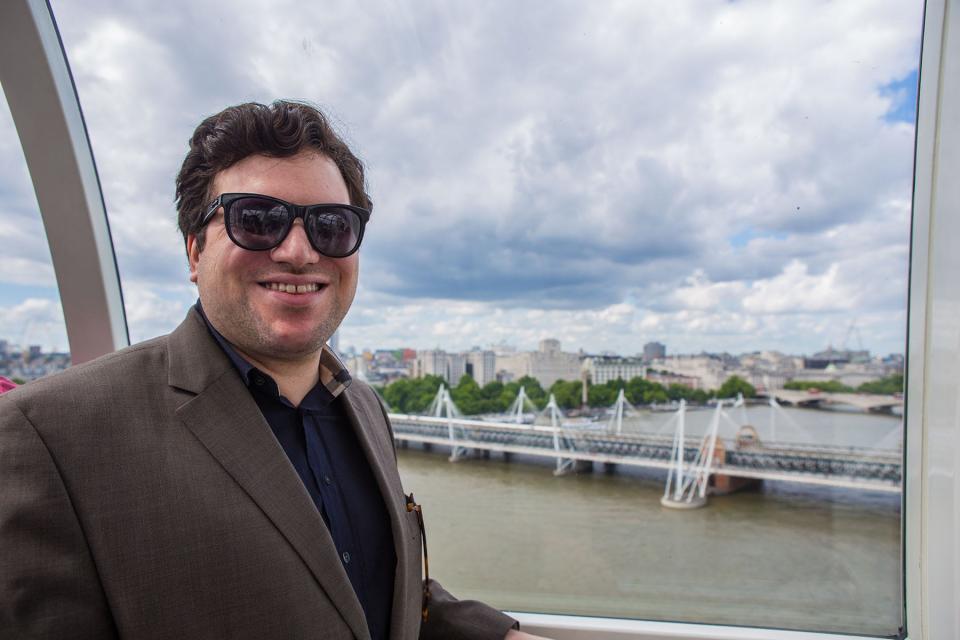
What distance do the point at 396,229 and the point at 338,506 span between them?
1.68 metres

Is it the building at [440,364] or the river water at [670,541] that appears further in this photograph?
the building at [440,364]

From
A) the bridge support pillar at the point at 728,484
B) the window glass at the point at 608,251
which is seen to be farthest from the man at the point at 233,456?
the bridge support pillar at the point at 728,484

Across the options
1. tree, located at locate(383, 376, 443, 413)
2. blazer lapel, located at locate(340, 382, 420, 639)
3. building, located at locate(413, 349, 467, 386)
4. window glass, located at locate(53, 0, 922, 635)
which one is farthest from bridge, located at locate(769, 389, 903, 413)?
blazer lapel, located at locate(340, 382, 420, 639)

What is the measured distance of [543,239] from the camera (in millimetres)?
2605

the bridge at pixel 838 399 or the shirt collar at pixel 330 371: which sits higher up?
the shirt collar at pixel 330 371

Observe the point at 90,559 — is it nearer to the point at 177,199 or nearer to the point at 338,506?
the point at 338,506

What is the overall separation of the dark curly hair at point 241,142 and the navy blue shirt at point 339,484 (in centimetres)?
20

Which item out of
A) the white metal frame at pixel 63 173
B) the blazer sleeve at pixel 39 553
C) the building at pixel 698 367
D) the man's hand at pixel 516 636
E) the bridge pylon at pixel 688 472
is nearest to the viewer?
the blazer sleeve at pixel 39 553

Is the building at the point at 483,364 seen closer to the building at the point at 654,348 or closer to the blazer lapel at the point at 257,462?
the building at the point at 654,348

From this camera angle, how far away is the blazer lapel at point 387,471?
103cm

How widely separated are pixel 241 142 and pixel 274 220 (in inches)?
6.2

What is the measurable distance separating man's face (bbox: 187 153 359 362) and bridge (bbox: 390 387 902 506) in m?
1.62

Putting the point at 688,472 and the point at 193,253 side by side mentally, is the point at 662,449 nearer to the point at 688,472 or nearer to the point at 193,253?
the point at 688,472

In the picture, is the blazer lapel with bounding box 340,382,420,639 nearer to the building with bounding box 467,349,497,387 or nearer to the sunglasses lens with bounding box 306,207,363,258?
the sunglasses lens with bounding box 306,207,363,258
